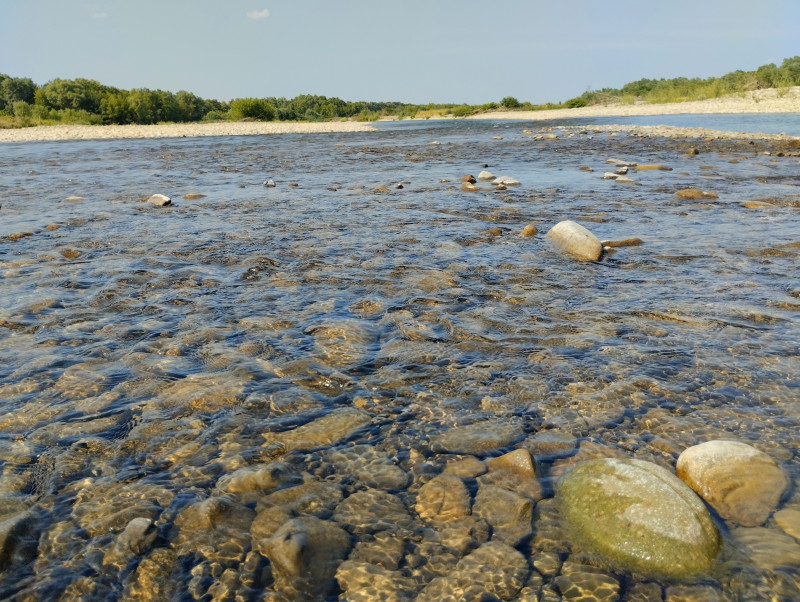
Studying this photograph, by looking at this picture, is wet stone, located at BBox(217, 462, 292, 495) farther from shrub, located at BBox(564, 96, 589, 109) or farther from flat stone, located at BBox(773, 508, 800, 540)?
shrub, located at BBox(564, 96, 589, 109)

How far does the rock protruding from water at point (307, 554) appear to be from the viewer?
6.64ft

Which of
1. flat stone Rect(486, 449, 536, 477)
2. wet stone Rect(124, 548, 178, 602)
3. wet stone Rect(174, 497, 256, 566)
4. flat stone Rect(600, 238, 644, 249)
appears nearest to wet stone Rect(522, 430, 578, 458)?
flat stone Rect(486, 449, 536, 477)

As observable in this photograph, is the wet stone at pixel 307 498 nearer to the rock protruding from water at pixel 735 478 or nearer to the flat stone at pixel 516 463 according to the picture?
the flat stone at pixel 516 463

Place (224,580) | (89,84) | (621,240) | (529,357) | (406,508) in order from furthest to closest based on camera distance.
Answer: (89,84), (621,240), (529,357), (406,508), (224,580)

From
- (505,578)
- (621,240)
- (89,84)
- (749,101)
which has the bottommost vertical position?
(505,578)

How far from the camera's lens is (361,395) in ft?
10.9

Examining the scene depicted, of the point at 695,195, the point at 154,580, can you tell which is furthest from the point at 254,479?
the point at 695,195

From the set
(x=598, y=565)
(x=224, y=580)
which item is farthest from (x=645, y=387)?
(x=224, y=580)

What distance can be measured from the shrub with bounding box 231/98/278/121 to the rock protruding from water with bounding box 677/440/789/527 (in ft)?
222

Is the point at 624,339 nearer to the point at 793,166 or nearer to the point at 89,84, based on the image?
the point at 793,166

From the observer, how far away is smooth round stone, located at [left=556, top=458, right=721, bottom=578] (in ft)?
6.86

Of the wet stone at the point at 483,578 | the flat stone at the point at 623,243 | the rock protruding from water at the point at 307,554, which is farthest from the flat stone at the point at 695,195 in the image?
the rock protruding from water at the point at 307,554

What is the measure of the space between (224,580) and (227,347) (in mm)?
2094

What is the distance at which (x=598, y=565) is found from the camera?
6.86ft
